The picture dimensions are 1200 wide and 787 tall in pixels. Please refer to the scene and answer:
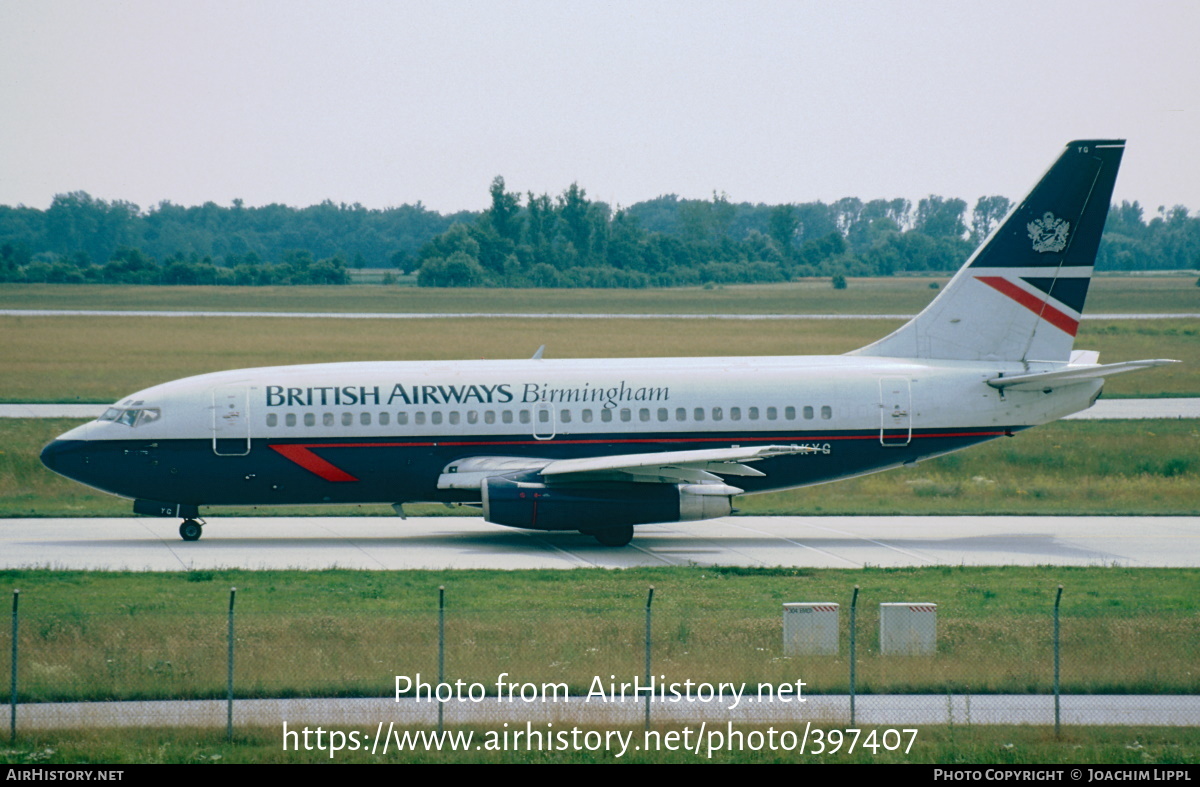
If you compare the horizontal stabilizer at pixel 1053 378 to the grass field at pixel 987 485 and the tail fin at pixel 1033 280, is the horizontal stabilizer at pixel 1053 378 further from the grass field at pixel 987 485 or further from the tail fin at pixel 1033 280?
the grass field at pixel 987 485

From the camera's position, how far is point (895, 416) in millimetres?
31203

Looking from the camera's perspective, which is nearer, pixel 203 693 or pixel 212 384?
pixel 203 693

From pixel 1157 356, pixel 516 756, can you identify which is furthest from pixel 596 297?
pixel 516 756

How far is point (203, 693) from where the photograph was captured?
17.2m

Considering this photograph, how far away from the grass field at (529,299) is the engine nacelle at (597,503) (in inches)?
3480

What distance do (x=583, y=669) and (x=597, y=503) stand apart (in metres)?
11.5

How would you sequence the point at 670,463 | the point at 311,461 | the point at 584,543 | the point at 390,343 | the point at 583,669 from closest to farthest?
the point at 583,669 → the point at 670,463 → the point at 311,461 → the point at 584,543 → the point at 390,343

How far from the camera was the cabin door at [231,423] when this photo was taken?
30.4 m

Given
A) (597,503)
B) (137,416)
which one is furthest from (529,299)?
(597,503)

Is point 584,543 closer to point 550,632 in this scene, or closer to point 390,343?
point 550,632

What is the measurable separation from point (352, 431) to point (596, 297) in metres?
115

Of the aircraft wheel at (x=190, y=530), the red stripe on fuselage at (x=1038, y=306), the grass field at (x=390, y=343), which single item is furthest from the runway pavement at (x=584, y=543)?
the grass field at (x=390, y=343)
